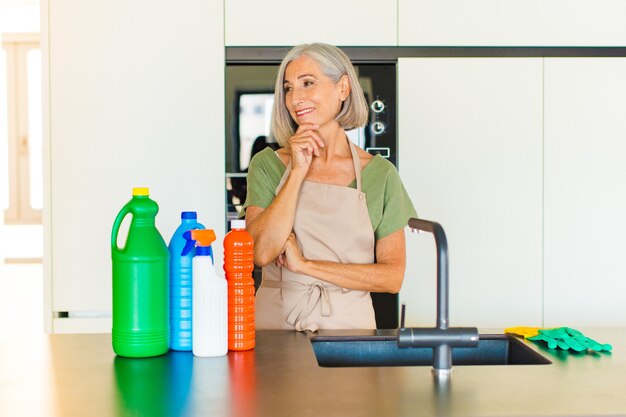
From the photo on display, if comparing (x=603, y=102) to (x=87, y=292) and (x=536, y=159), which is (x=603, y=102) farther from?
(x=87, y=292)

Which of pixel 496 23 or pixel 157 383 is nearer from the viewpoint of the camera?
pixel 157 383

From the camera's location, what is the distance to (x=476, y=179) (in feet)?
9.48

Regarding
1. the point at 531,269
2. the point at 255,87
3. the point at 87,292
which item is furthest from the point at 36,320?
the point at 531,269

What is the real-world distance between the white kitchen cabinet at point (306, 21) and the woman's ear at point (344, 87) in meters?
0.82

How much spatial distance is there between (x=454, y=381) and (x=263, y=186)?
87 cm

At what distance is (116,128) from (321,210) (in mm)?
1115

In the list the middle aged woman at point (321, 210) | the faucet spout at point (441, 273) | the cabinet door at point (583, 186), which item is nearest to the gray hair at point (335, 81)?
the middle aged woman at point (321, 210)

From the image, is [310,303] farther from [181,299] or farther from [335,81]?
[335,81]

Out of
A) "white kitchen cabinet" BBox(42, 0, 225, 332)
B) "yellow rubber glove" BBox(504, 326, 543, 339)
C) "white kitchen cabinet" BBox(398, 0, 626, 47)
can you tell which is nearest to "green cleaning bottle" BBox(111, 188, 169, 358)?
"yellow rubber glove" BBox(504, 326, 543, 339)

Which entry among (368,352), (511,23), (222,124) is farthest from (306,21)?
(368,352)

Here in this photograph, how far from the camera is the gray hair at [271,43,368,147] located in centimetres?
205

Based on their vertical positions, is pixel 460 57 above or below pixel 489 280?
above

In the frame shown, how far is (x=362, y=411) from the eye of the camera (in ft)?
3.84

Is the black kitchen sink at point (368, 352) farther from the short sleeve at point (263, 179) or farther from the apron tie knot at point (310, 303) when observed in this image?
the short sleeve at point (263, 179)
